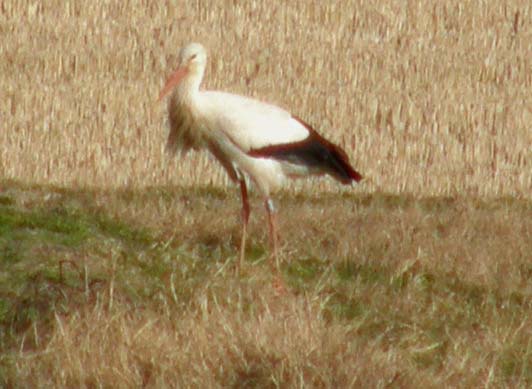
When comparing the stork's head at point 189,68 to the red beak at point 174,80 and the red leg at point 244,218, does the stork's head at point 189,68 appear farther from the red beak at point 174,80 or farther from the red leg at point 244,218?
the red leg at point 244,218

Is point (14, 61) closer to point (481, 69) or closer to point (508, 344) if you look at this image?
point (481, 69)

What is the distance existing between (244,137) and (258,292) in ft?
4.95

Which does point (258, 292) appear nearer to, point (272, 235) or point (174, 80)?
point (272, 235)

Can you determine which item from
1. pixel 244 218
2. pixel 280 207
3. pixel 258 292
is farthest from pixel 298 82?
pixel 258 292

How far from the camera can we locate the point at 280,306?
23.4ft

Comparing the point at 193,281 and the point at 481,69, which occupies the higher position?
the point at 481,69

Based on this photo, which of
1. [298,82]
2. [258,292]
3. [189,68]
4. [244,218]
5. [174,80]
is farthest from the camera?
[298,82]

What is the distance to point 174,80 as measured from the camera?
8.84m

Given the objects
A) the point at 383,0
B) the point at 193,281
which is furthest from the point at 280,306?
the point at 383,0

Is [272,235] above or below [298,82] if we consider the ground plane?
below

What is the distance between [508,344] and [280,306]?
1.07 metres

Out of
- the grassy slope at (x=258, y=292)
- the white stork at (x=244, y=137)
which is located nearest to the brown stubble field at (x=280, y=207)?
the grassy slope at (x=258, y=292)

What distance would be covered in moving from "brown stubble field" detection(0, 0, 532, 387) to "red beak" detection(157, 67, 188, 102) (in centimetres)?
83

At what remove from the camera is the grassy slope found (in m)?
6.31
